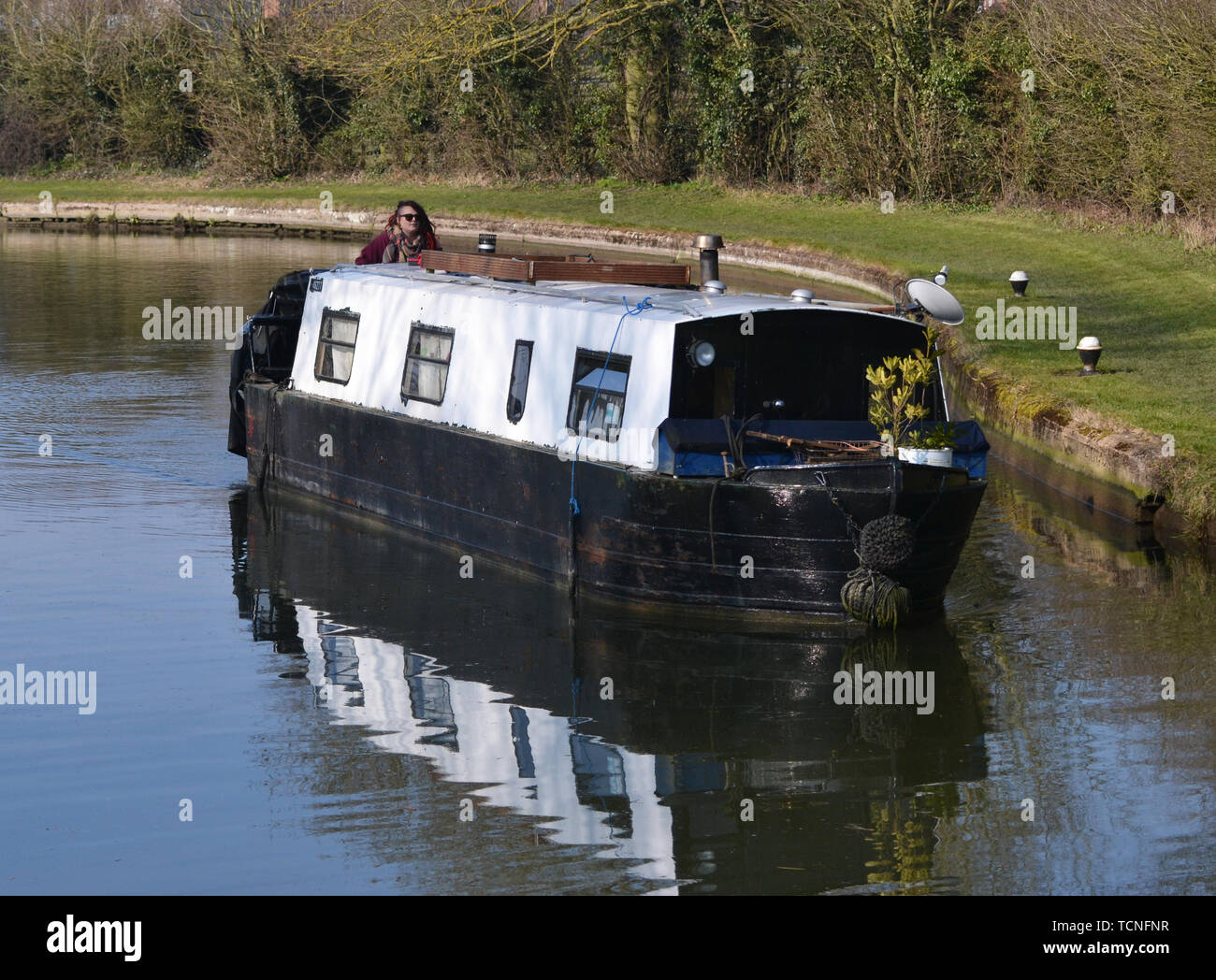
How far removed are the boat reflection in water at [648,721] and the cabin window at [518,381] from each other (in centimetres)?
112

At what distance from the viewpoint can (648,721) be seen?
29.5ft

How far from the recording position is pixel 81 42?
50156 mm

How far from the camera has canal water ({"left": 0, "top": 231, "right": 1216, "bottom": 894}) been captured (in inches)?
277

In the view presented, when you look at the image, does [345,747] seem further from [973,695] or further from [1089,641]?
[1089,641]

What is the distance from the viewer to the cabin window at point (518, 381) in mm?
11383

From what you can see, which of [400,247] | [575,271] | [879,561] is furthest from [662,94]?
[879,561]

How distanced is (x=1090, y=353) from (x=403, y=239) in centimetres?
611

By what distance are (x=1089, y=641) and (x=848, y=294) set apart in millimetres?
15015

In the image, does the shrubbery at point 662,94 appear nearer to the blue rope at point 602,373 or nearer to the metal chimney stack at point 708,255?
the metal chimney stack at point 708,255

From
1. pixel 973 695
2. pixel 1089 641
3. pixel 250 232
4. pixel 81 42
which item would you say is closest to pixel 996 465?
pixel 1089 641

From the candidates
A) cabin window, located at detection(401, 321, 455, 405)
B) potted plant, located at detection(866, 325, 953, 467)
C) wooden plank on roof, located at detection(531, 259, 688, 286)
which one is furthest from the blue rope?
cabin window, located at detection(401, 321, 455, 405)

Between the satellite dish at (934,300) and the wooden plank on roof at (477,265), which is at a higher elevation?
the wooden plank on roof at (477,265)

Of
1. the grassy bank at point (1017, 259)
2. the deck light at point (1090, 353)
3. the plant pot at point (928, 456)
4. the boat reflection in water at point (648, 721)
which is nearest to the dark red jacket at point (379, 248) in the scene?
the boat reflection in water at point (648, 721)

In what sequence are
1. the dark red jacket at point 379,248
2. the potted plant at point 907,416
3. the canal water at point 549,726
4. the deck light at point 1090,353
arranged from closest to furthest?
the canal water at point 549,726, the potted plant at point 907,416, the dark red jacket at point 379,248, the deck light at point 1090,353
